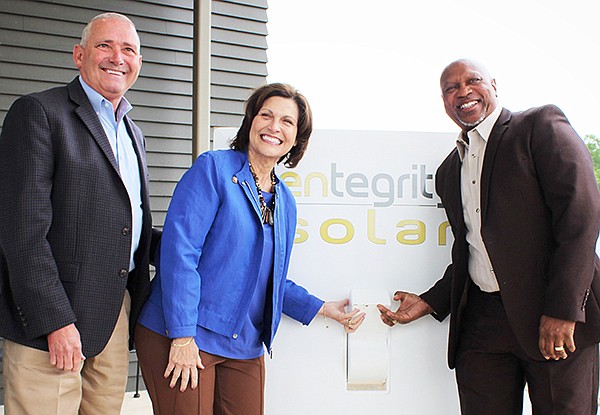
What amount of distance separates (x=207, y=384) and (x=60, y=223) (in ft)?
2.18

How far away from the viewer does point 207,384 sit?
6.67ft

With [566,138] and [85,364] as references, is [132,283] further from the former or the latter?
[566,138]

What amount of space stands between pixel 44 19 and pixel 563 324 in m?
3.91

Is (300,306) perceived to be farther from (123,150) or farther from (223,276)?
(123,150)

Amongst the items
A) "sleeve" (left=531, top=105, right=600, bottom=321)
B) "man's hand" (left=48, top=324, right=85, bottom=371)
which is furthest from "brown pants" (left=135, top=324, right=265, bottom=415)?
"sleeve" (left=531, top=105, right=600, bottom=321)

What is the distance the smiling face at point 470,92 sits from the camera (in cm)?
245

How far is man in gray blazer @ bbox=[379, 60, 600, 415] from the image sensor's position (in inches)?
82.9

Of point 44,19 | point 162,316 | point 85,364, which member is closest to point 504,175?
point 162,316

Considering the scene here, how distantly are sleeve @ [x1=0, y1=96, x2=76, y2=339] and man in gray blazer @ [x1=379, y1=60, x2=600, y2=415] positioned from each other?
1.41 metres

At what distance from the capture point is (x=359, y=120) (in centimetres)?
588

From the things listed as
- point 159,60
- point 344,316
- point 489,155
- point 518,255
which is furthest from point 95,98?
point 159,60

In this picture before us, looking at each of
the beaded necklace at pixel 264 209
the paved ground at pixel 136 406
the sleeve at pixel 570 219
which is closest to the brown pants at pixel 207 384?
the beaded necklace at pixel 264 209

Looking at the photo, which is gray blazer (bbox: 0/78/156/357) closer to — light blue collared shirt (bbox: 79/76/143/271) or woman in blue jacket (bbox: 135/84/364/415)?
light blue collared shirt (bbox: 79/76/143/271)

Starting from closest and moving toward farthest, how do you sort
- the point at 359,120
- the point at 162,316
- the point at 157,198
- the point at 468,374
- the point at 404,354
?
the point at 162,316, the point at 468,374, the point at 404,354, the point at 157,198, the point at 359,120
